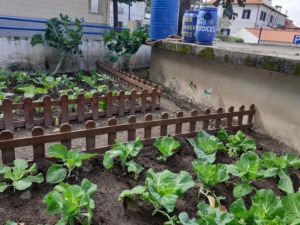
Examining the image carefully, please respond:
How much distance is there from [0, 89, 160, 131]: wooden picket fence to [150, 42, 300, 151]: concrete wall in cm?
107

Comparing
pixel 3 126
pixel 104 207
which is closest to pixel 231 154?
pixel 104 207

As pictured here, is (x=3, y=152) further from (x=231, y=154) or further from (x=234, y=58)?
(x=234, y=58)

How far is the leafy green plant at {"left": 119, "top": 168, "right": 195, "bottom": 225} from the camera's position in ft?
6.56

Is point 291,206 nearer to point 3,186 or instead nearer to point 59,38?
point 3,186

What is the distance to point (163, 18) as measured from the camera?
6.94 metres

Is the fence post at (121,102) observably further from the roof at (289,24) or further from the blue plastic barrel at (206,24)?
the roof at (289,24)

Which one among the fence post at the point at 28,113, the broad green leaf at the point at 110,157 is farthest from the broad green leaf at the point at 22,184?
the fence post at the point at 28,113

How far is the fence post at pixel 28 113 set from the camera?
3695 mm

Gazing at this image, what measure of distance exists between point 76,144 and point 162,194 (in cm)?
166

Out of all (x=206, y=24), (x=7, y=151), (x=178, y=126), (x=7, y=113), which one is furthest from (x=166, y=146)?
(x=206, y=24)

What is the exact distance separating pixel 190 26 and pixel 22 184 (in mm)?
5061

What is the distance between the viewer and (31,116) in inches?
149

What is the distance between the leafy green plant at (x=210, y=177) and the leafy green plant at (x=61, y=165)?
3.41 ft

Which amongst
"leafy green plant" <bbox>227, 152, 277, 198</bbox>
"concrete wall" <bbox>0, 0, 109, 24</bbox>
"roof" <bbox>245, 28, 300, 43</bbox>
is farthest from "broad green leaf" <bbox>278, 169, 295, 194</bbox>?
"roof" <bbox>245, 28, 300, 43</bbox>
